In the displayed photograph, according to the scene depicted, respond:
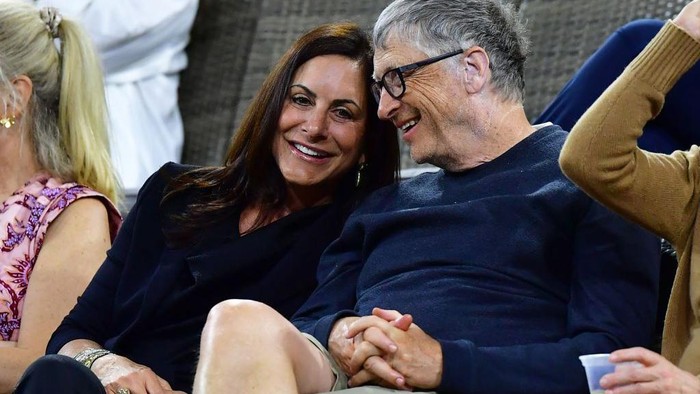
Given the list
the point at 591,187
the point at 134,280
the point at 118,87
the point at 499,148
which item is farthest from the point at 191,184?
the point at 118,87

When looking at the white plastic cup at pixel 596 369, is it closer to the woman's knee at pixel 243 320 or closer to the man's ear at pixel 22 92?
the woman's knee at pixel 243 320

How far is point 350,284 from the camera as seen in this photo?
2168mm

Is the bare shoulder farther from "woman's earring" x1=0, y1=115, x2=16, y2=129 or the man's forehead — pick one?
the man's forehead

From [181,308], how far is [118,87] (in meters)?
1.71

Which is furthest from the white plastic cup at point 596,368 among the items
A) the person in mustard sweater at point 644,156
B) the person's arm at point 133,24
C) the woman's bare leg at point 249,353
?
the person's arm at point 133,24

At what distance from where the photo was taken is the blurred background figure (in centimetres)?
378

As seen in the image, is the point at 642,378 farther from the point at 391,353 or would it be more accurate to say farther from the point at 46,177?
the point at 46,177

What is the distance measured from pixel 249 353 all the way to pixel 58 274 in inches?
34.0

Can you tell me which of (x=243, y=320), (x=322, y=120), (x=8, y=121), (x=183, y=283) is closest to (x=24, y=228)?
(x=8, y=121)

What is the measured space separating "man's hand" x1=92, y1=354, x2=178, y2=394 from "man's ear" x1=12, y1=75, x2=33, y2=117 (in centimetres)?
64

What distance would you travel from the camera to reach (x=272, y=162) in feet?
7.90

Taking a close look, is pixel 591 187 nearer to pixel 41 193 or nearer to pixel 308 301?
pixel 308 301

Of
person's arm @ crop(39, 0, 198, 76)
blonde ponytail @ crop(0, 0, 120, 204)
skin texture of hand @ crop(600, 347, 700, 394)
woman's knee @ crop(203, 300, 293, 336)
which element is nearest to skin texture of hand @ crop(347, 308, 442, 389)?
woman's knee @ crop(203, 300, 293, 336)

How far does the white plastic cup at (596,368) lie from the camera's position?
1.69 m
